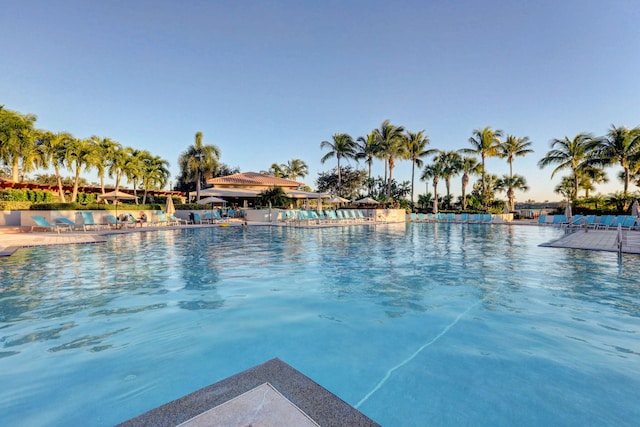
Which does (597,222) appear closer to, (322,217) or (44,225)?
(322,217)

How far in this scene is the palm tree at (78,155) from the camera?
23.4m

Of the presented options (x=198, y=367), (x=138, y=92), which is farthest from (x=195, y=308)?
(x=138, y=92)

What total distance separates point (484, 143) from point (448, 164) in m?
5.47

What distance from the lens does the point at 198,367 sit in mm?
3199

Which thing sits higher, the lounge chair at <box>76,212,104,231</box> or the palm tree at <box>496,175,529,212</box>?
the palm tree at <box>496,175,529,212</box>

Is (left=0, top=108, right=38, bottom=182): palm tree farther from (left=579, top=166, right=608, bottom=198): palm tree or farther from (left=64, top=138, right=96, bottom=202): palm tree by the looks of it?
(left=579, top=166, right=608, bottom=198): palm tree

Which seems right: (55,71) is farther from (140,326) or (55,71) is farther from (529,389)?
(529,389)

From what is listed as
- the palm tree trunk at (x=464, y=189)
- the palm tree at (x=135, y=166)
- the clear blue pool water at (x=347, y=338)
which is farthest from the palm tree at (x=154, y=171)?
the palm tree trunk at (x=464, y=189)

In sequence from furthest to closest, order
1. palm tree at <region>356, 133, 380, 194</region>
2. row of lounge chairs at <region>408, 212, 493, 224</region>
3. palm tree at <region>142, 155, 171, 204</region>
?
palm tree at <region>356, 133, 380, 194</region>, palm tree at <region>142, 155, 171, 204</region>, row of lounge chairs at <region>408, 212, 493, 224</region>

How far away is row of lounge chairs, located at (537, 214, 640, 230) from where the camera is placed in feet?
54.3

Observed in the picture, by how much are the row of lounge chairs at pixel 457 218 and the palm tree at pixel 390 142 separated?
15.5 feet

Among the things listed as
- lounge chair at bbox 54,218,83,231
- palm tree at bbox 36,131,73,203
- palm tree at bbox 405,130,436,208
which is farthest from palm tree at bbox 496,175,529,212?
palm tree at bbox 36,131,73,203

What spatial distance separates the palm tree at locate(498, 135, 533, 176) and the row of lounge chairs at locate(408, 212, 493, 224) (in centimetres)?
1138

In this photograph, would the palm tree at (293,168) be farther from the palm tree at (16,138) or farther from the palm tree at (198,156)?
the palm tree at (16,138)
